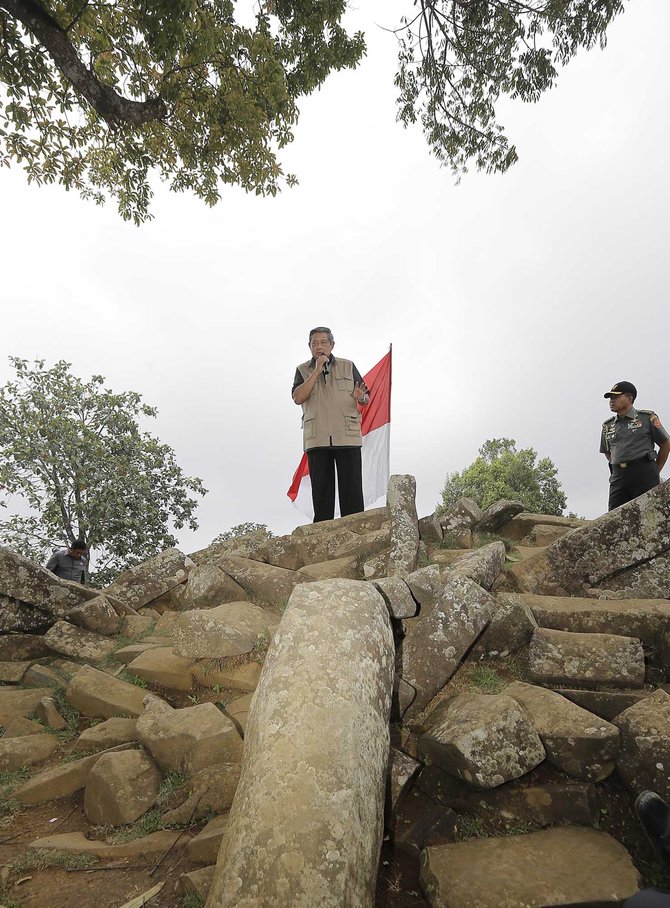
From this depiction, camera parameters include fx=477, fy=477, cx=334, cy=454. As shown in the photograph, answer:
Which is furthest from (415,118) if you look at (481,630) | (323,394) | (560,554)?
(481,630)

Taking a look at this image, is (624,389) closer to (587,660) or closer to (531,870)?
(587,660)

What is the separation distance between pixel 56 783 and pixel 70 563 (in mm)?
7131

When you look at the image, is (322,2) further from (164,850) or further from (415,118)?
(164,850)

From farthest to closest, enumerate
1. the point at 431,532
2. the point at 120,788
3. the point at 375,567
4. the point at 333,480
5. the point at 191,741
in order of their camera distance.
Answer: the point at 333,480 → the point at 431,532 → the point at 375,567 → the point at 191,741 → the point at 120,788

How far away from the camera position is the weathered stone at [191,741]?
9.11ft

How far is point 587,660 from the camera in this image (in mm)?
2916

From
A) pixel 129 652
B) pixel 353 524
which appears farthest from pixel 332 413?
pixel 129 652

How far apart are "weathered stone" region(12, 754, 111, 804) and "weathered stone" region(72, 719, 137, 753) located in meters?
0.24

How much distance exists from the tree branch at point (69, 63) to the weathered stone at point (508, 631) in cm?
628

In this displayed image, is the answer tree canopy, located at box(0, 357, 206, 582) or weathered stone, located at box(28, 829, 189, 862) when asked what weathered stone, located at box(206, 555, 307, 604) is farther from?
tree canopy, located at box(0, 357, 206, 582)

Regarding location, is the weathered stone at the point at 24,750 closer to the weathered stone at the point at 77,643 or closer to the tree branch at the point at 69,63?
the weathered stone at the point at 77,643

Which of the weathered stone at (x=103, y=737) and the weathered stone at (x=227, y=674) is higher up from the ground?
the weathered stone at (x=227, y=674)

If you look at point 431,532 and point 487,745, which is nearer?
point 487,745

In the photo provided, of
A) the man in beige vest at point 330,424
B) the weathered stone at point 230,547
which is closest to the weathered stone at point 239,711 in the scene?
the weathered stone at point 230,547
